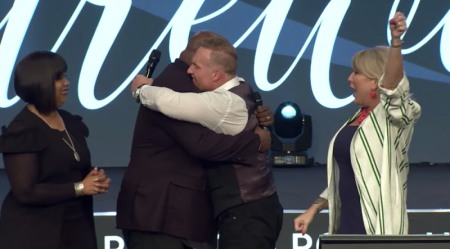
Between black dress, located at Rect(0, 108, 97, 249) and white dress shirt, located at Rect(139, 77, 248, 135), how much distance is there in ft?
1.20

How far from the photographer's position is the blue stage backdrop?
6.75 meters

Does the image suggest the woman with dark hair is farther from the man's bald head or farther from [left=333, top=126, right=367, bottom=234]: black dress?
[left=333, top=126, right=367, bottom=234]: black dress

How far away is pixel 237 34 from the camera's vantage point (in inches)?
269

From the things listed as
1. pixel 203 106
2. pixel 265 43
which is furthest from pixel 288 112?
pixel 203 106

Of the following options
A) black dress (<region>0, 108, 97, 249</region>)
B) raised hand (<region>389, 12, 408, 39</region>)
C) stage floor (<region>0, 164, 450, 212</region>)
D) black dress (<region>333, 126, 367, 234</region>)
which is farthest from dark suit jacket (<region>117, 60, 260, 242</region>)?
stage floor (<region>0, 164, 450, 212</region>)

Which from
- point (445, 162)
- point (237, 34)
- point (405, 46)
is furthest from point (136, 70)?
point (445, 162)

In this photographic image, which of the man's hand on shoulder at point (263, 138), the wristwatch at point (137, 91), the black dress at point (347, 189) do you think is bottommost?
the black dress at point (347, 189)

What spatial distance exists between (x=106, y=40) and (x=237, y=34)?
126 cm

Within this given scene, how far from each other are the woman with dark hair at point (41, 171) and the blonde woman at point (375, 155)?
2.91 ft

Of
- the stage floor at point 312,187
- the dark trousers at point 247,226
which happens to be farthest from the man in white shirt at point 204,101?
the stage floor at point 312,187

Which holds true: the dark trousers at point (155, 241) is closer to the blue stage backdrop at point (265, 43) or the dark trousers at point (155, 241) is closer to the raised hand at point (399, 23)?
the raised hand at point (399, 23)

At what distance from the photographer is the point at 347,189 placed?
2.47m

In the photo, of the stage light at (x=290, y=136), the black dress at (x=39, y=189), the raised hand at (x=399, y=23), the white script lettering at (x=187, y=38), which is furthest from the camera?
the white script lettering at (x=187, y=38)

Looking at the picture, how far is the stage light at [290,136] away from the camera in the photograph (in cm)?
657
